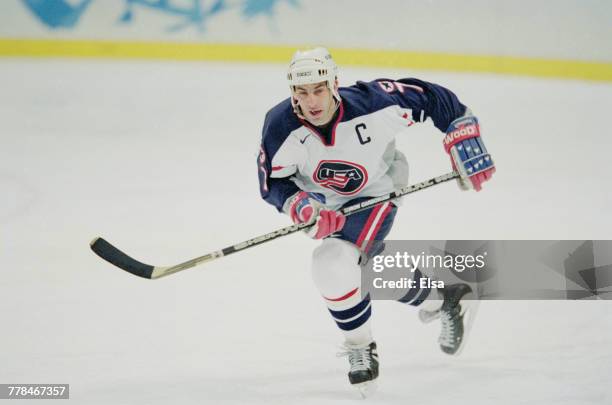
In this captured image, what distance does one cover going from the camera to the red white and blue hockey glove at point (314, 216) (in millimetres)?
2658

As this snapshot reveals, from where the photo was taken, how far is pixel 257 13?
240 inches

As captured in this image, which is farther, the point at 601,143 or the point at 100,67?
the point at 100,67

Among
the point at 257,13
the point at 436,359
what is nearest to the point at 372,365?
the point at 436,359

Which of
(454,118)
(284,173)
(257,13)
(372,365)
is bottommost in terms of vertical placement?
(372,365)

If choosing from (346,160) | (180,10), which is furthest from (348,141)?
(180,10)

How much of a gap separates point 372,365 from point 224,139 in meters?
2.70

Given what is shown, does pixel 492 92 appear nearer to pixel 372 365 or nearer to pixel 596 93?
pixel 596 93

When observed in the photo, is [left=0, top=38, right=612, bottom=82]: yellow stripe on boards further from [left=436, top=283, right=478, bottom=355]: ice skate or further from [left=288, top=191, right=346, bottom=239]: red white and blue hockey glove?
[left=288, top=191, right=346, bottom=239]: red white and blue hockey glove

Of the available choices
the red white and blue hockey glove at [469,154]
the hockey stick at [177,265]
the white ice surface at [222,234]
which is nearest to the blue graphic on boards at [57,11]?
the white ice surface at [222,234]

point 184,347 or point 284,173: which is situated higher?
point 284,173

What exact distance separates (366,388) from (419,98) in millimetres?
1021

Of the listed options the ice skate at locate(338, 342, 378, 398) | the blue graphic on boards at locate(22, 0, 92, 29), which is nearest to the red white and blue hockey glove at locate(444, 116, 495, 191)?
the ice skate at locate(338, 342, 378, 398)

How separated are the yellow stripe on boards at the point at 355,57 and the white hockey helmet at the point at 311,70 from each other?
11.6 ft
